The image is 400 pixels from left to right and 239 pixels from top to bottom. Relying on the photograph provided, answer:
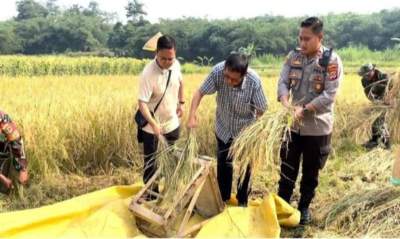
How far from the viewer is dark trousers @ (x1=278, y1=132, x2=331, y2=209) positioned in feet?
12.4

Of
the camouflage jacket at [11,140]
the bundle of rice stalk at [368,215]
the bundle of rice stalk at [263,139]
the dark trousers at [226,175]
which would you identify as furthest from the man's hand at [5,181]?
the bundle of rice stalk at [368,215]

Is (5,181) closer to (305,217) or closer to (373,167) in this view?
(305,217)

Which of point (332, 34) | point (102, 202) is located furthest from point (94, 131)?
point (332, 34)

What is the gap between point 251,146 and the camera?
11.3 feet

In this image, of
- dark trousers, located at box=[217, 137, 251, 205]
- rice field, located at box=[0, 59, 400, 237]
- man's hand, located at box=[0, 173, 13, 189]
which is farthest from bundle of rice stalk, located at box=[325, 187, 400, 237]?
man's hand, located at box=[0, 173, 13, 189]

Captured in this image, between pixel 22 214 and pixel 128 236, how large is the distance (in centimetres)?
87

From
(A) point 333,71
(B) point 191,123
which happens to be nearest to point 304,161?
(A) point 333,71

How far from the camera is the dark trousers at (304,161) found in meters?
3.77

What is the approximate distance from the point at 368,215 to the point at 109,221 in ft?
6.37

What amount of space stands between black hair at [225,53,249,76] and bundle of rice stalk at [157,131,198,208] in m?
0.56

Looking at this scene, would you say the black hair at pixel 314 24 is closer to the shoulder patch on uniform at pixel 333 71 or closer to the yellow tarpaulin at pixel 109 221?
the shoulder patch on uniform at pixel 333 71

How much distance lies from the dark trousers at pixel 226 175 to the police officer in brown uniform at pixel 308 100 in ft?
1.08

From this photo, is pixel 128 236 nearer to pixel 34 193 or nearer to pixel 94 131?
pixel 34 193

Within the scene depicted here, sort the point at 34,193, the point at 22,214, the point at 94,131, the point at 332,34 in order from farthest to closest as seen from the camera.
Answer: the point at 332,34 → the point at 94,131 → the point at 34,193 → the point at 22,214
